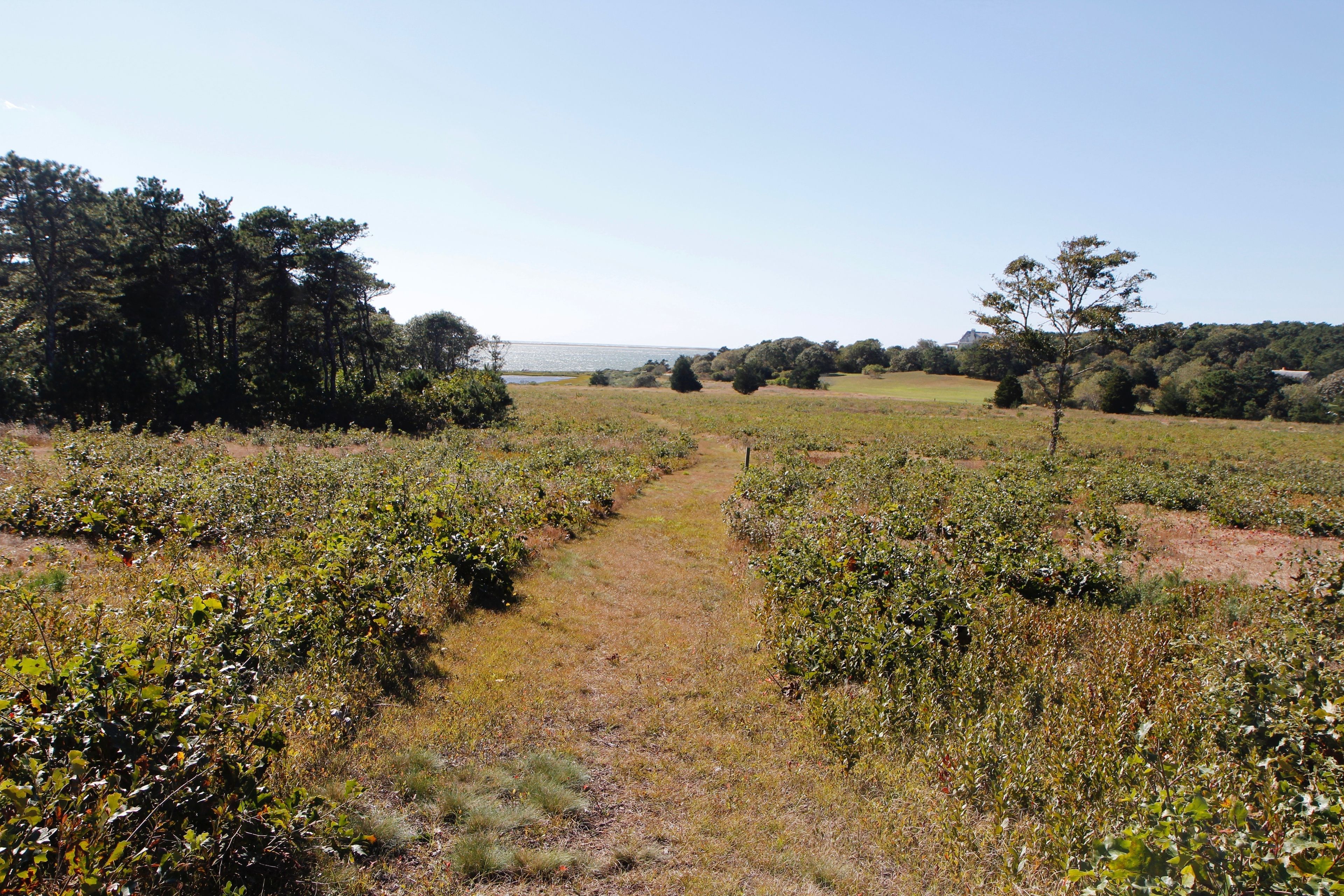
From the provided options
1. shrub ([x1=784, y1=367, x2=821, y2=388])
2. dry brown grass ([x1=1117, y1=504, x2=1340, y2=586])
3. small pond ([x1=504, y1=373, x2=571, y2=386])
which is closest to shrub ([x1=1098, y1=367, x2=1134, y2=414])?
shrub ([x1=784, y1=367, x2=821, y2=388])

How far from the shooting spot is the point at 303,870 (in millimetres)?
3533

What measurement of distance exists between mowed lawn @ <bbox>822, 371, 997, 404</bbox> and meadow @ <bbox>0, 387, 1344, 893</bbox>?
47.7 m

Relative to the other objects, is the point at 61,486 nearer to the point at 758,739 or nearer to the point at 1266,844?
the point at 758,739

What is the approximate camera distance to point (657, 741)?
5379 millimetres

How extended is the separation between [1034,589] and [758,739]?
5115 millimetres

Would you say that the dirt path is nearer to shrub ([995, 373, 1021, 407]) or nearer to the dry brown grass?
the dry brown grass

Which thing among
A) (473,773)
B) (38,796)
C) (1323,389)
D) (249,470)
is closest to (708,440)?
(249,470)

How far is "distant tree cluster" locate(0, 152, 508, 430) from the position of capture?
82.0ft

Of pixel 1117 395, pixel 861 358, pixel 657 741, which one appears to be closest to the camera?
pixel 657 741

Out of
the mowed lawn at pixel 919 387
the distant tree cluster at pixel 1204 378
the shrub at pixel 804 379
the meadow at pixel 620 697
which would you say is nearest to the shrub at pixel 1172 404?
the distant tree cluster at pixel 1204 378

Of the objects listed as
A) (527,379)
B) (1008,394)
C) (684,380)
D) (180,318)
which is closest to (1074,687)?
(180,318)

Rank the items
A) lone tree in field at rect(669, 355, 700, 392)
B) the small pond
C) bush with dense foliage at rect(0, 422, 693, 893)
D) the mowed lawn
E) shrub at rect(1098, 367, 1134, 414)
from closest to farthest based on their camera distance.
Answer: bush with dense foliage at rect(0, 422, 693, 893) < shrub at rect(1098, 367, 1134, 414) < the mowed lawn < lone tree in field at rect(669, 355, 700, 392) < the small pond

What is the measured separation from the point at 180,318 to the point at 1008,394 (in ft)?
180

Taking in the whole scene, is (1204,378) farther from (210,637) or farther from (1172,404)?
(210,637)
